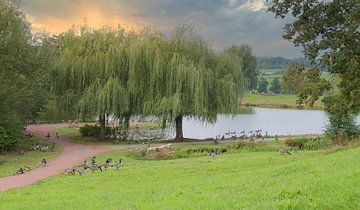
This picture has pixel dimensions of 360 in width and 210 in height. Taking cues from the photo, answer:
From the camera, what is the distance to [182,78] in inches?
1385

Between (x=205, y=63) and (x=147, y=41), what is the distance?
534 cm

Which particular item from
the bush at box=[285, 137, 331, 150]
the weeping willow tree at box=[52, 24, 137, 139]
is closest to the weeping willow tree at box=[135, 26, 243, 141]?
the weeping willow tree at box=[52, 24, 137, 139]

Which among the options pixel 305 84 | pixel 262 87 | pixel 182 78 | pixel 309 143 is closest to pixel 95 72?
pixel 182 78

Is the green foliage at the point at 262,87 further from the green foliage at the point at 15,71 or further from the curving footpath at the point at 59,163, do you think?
the green foliage at the point at 15,71

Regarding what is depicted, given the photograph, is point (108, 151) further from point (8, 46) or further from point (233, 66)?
point (233, 66)

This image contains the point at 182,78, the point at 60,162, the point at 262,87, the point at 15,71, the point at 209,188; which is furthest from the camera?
the point at 262,87

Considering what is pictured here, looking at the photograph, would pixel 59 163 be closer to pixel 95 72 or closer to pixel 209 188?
pixel 95 72

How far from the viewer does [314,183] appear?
28.8 ft

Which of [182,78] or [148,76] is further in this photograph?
[148,76]

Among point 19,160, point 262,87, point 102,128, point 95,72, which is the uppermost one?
point 262,87

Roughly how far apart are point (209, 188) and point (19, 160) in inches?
772

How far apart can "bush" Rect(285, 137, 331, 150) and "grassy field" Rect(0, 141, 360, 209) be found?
10.1 metres

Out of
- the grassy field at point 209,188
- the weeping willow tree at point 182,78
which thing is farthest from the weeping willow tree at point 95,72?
the grassy field at point 209,188

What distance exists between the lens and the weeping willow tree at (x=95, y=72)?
35.8 metres
